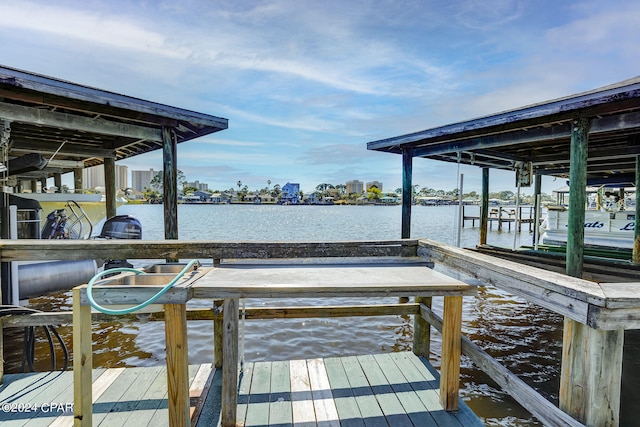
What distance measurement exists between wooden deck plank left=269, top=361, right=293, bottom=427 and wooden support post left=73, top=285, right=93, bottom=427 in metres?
1.23

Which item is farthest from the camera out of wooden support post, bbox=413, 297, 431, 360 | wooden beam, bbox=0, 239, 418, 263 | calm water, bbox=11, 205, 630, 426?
calm water, bbox=11, 205, 630, 426

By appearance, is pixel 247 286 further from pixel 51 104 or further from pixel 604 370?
pixel 51 104

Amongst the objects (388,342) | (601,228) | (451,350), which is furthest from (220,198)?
(451,350)

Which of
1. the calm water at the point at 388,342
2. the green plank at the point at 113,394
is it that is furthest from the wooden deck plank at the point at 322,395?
the calm water at the point at 388,342

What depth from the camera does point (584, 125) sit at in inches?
203

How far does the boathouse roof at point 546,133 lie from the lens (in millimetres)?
4680

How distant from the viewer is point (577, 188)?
5.23m

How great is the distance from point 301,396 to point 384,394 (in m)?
0.72

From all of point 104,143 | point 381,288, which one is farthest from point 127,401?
point 104,143

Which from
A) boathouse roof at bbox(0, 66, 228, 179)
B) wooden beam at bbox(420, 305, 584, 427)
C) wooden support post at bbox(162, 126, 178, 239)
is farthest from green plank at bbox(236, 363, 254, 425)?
boathouse roof at bbox(0, 66, 228, 179)

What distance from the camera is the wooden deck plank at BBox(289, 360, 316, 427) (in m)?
2.52

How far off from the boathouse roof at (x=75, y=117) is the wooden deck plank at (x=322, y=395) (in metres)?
4.62

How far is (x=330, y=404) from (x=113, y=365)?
13.2ft

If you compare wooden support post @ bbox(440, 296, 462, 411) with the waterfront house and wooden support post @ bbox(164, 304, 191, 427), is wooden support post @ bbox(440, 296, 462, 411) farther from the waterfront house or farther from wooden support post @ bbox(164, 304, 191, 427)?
the waterfront house
